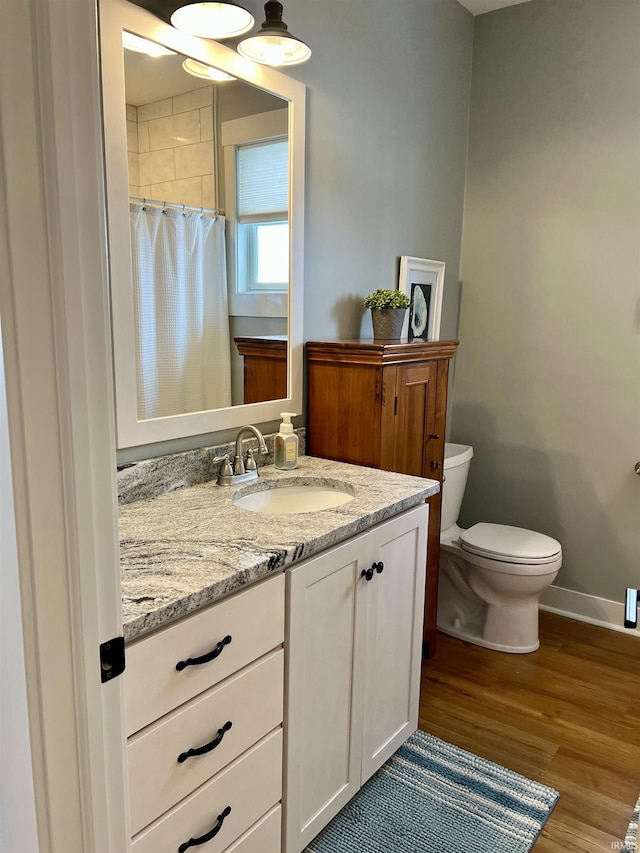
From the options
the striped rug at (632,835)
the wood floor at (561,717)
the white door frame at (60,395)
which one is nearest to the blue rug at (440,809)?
the wood floor at (561,717)

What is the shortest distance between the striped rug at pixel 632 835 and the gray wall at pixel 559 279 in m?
1.21

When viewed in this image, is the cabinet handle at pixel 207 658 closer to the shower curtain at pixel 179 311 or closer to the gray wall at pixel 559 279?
the shower curtain at pixel 179 311

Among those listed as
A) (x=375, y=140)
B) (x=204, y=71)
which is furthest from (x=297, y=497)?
(x=375, y=140)

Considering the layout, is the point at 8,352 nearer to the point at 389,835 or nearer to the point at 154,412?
the point at 154,412

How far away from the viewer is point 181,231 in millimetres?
1698

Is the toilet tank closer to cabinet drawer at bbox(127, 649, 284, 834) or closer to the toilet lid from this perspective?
the toilet lid

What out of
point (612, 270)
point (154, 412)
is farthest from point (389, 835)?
point (612, 270)

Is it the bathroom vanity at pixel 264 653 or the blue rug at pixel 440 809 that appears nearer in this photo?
the bathroom vanity at pixel 264 653

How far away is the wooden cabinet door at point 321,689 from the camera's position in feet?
4.55

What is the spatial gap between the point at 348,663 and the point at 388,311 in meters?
1.21

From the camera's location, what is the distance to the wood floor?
1.76 metres

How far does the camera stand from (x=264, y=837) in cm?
138

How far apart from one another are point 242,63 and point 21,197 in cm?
139

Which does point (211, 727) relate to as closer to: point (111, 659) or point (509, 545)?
point (111, 659)
